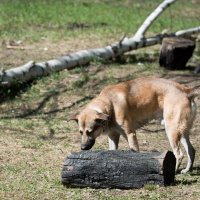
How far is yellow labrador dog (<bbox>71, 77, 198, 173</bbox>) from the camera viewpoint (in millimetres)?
7988

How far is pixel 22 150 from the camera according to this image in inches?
358

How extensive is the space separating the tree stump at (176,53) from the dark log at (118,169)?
21.7 ft

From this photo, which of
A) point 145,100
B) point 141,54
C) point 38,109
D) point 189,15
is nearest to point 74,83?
point 38,109

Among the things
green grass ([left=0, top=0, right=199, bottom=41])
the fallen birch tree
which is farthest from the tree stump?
green grass ([left=0, top=0, right=199, bottom=41])

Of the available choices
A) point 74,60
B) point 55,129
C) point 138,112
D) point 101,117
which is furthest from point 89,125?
point 74,60

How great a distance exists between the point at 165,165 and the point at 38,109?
190 inches

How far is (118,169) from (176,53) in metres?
6.98

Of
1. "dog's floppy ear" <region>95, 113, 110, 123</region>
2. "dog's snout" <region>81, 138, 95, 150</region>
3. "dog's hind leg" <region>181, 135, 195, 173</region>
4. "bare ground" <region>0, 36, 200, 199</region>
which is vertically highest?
"dog's floppy ear" <region>95, 113, 110, 123</region>

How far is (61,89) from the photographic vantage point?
12336 mm

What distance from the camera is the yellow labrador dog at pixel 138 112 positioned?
26.2ft

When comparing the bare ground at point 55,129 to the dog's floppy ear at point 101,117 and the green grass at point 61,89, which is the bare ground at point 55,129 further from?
the dog's floppy ear at point 101,117

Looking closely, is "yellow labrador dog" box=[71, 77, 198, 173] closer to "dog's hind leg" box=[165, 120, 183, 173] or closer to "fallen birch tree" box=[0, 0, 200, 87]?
"dog's hind leg" box=[165, 120, 183, 173]

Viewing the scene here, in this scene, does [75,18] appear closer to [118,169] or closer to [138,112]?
[138,112]

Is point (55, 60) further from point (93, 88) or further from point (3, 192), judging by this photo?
point (3, 192)
